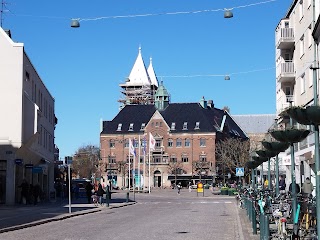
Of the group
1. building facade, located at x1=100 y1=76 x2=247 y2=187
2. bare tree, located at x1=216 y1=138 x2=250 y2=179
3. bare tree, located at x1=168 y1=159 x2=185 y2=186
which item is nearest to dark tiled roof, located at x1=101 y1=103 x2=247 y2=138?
building facade, located at x1=100 y1=76 x2=247 y2=187

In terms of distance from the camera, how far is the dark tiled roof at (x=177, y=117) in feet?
447

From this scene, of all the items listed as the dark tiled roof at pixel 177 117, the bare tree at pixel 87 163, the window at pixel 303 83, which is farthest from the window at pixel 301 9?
the bare tree at pixel 87 163

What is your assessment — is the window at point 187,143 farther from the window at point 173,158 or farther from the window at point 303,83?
the window at point 303,83

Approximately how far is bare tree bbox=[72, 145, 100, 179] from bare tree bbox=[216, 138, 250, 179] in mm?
26413

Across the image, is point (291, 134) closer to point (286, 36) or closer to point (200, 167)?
point (286, 36)

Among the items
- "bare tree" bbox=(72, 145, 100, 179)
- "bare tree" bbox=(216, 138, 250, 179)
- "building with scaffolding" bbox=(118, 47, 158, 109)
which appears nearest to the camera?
"bare tree" bbox=(216, 138, 250, 179)

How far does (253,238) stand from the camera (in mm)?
18828

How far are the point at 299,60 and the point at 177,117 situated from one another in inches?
3752

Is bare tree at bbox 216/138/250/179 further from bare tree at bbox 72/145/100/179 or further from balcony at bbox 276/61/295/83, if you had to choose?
balcony at bbox 276/61/295/83

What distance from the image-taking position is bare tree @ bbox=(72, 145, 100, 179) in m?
140

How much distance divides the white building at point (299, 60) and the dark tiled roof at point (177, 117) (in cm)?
8306

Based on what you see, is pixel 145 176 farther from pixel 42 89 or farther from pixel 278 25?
pixel 278 25

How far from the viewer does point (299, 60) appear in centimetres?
4469

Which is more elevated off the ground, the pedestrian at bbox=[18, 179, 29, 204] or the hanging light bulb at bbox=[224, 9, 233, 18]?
the hanging light bulb at bbox=[224, 9, 233, 18]
